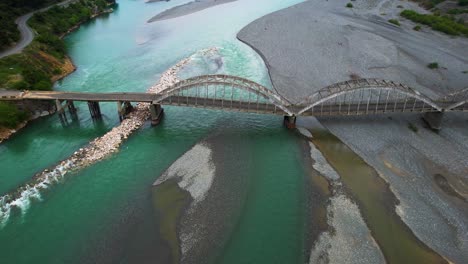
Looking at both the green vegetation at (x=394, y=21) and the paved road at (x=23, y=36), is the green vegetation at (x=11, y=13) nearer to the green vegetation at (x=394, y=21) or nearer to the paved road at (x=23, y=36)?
the paved road at (x=23, y=36)

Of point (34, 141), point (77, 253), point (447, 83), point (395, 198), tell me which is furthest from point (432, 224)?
point (34, 141)

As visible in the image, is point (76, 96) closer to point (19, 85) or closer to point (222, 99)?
point (19, 85)

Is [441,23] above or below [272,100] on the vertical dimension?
above

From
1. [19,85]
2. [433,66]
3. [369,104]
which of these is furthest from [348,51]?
[19,85]

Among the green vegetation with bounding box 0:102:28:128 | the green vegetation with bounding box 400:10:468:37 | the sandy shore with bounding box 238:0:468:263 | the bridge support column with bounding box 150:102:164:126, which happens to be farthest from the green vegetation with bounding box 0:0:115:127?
the green vegetation with bounding box 400:10:468:37

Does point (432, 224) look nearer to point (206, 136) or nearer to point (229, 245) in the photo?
point (229, 245)

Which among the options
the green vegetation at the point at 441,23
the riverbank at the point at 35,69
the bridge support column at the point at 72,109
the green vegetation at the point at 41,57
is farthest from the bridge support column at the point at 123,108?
the green vegetation at the point at 441,23

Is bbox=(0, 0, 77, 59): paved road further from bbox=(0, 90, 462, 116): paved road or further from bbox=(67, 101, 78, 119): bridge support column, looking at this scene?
bbox=(67, 101, 78, 119): bridge support column
